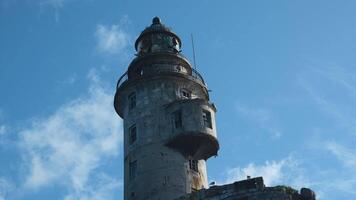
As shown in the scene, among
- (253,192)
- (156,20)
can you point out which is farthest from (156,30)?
(253,192)

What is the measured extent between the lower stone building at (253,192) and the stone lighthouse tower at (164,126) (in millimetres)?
4251

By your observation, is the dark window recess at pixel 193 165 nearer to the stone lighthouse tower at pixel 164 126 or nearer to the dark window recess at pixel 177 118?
the stone lighthouse tower at pixel 164 126

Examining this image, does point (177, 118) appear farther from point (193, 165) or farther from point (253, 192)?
point (253, 192)

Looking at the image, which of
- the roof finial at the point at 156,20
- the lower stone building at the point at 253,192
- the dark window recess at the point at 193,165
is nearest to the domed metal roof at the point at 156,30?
the roof finial at the point at 156,20

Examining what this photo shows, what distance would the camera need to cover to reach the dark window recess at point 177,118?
1900 inches

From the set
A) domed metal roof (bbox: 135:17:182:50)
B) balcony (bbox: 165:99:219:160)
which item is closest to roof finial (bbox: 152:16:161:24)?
domed metal roof (bbox: 135:17:182:50)

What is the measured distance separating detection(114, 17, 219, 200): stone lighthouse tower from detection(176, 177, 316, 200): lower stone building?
4251 millimetres

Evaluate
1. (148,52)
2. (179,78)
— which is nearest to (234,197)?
(179,78)

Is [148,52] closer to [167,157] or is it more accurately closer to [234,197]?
[167,157]

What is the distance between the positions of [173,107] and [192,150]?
386cm

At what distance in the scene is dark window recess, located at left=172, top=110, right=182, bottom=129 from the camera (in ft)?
158

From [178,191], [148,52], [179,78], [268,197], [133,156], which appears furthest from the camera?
[148,52]

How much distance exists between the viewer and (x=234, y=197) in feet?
134

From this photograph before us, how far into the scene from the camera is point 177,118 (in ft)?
160
